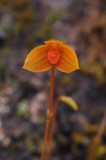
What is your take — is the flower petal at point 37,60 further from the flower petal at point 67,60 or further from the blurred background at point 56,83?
the blurred background at point 56,83

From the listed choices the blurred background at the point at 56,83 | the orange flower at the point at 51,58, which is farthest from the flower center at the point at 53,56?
the blurred background at the point at 56,83

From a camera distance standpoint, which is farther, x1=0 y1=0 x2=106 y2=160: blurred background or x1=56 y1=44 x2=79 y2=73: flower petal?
x1=0 y1=0 x2=106 y2=160: blurred background

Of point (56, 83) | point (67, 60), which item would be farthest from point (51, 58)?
point (56, 83)

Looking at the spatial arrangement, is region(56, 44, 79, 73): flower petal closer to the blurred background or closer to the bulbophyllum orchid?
the bulbophyllum orchid

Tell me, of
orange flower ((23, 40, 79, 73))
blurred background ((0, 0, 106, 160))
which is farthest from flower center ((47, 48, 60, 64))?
blurred background ((0, 0, 106, 160))

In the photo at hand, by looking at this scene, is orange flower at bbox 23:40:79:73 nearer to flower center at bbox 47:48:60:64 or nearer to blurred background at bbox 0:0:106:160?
flower center at bbox 47:48:60:64

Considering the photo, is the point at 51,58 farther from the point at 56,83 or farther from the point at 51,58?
the point at 56,83

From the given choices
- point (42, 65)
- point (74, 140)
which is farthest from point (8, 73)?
point (42, 65)

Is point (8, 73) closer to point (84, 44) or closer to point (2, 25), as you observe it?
point (2, 25)
